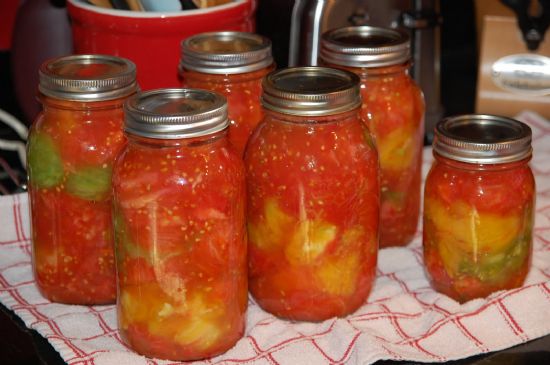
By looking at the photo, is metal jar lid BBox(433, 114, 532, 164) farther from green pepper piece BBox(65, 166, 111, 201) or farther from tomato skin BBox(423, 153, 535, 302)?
green pepper piece BBox(65, 166, 111, 201)

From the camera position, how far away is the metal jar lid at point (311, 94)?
0.86 m

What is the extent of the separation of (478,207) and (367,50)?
0.20 metres

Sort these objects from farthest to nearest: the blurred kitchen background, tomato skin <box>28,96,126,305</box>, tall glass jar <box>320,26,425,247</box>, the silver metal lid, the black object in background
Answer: the black object in background, the blurred kitchen background, tall glass jar <box>320,26,425,247</box>, tomato skin <box>28,96,126,305</box>, the silver metal lid

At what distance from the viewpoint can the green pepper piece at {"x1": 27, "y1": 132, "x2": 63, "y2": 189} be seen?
35.7 inches

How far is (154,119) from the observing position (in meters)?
0.80

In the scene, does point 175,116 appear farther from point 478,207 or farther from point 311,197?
point 478,207

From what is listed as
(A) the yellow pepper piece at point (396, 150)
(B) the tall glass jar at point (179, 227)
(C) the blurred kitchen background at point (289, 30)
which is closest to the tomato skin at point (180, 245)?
(B) the tall glass jar at point (179, 227)

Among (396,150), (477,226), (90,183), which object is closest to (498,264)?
(477,226)

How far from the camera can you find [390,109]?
1.01 metres

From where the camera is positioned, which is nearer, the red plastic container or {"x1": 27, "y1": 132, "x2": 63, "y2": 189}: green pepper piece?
{"x1": 27, "y1": 132, "x2": 63, "y2": 189}: green pepper piece

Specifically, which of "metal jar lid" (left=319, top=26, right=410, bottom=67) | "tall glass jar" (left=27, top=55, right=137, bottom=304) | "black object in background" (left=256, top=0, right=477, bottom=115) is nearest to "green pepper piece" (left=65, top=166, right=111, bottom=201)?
"tall glass jar" (left=27, top=55, right=137, bottom=304)

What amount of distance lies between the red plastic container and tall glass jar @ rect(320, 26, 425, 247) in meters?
0.13

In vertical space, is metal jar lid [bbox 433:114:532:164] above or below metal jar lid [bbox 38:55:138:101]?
below

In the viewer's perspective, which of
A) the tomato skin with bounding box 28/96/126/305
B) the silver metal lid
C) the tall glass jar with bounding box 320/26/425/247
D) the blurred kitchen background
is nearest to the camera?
the silver metal lid
